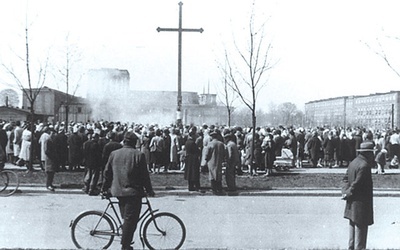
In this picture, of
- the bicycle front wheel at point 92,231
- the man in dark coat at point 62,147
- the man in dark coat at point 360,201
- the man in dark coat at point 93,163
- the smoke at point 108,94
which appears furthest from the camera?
the smoke at point 108,94

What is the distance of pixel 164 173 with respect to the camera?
1977 cm

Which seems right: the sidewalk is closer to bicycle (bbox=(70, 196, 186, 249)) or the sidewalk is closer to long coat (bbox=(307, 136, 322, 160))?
bicycle (bbox=(70, 196, 186, 249))

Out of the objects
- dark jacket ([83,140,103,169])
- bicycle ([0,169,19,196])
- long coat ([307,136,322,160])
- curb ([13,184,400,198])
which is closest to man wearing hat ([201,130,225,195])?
curb ([13,184,400,198])

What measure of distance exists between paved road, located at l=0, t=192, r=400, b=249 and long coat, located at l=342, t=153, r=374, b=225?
0.92m

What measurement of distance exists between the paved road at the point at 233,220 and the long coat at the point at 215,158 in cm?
72

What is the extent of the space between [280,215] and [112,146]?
14.4 ft

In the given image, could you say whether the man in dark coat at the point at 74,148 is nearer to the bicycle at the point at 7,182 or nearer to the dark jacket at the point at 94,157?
the bicycle at the point at 7,182

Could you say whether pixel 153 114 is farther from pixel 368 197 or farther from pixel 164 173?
pixel 368 197

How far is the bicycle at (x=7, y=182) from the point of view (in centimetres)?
1373

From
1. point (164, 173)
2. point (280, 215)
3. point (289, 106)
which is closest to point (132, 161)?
point (280, 215)

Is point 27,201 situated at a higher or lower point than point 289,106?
lower

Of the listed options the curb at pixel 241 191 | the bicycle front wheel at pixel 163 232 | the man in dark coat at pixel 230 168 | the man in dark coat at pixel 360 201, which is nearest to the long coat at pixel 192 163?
the curb at pixel 241 191

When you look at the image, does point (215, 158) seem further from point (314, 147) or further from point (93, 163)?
point (314, 147)

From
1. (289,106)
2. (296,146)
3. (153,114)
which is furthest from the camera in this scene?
(289,106)
